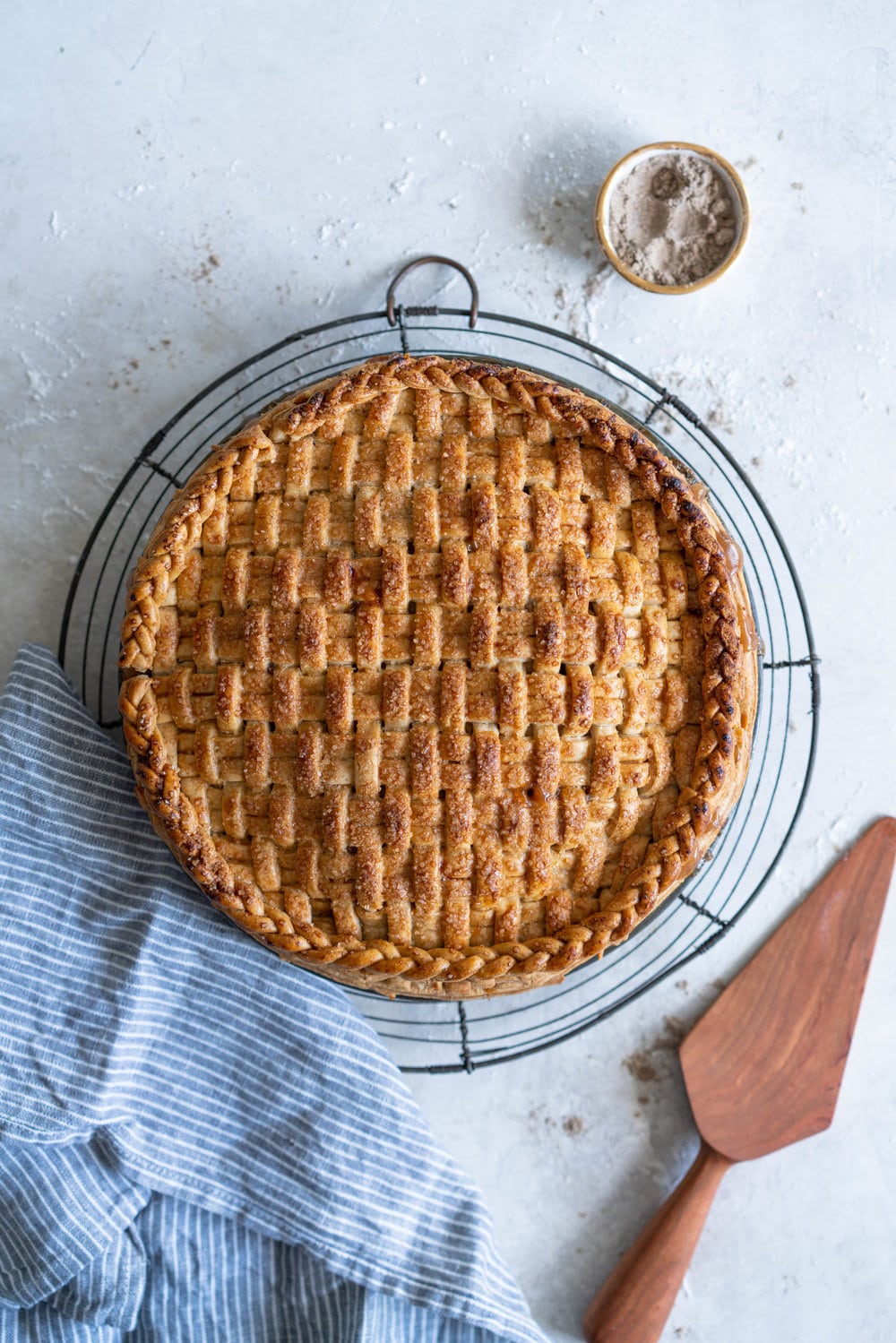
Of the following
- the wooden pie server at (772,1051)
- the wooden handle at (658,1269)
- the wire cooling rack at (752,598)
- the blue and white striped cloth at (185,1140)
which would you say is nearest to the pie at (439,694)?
the blue and white striped cloth at (185,1140)

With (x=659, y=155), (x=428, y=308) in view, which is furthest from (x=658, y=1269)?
(x=659, y=155)

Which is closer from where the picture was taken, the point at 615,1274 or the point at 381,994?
the point at 381,994

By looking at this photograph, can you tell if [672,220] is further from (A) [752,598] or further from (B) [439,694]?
(B) [439,694]

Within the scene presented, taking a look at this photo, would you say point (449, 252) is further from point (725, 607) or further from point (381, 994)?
point (381, 994)

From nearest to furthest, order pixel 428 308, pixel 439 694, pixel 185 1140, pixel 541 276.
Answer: pixel 439 694, pixel 185 1140, pixel 428 308, pixel 541 276

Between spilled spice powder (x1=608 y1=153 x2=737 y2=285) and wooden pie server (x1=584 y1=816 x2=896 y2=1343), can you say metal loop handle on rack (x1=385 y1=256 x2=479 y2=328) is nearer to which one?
spilled spice powder (x1=608 y1=153 x2=737 y2=285)

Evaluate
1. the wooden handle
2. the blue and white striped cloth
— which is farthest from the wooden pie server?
the blue and white striped cloth

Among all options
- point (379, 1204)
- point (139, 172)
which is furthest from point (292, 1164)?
point (139, 172)
